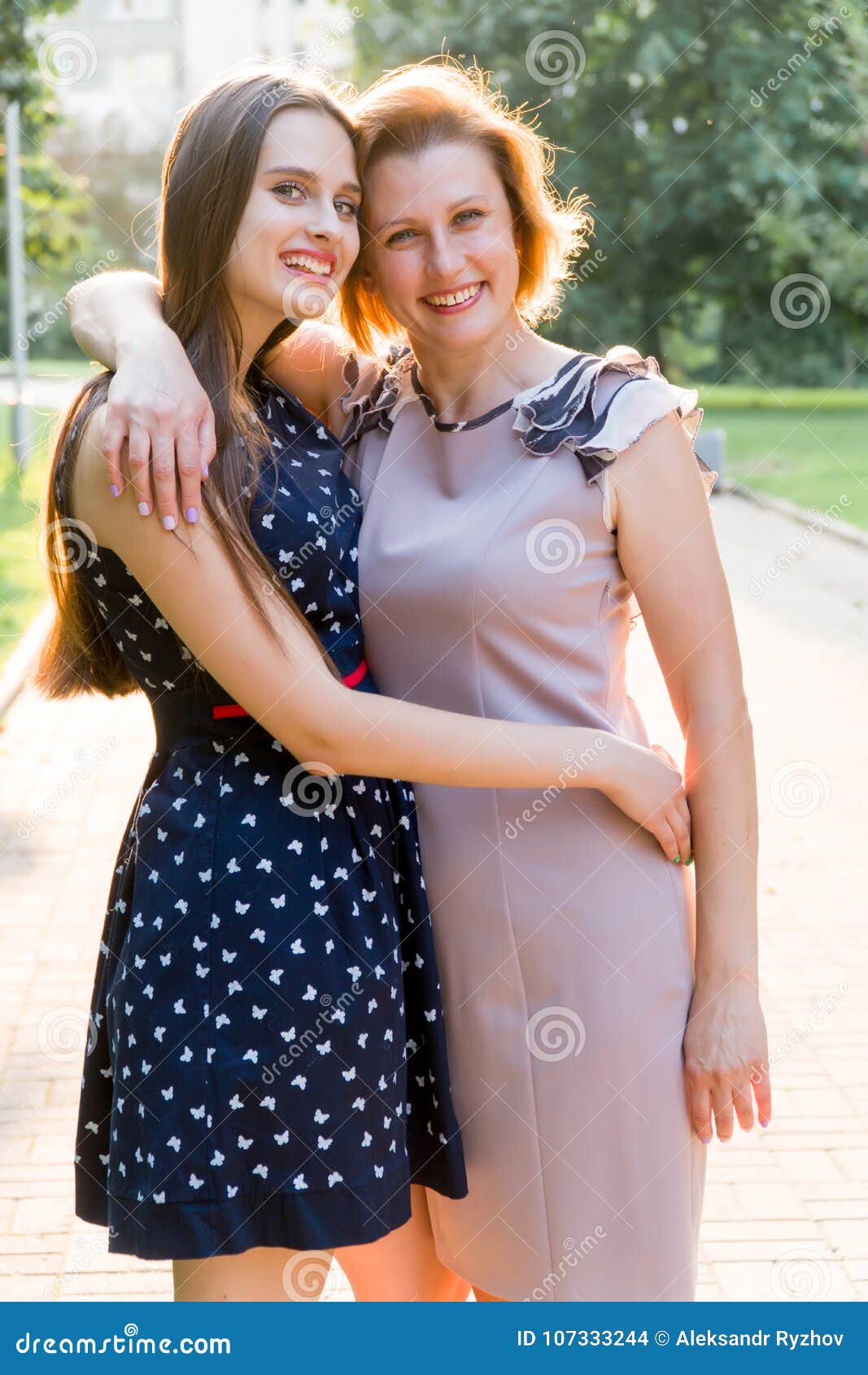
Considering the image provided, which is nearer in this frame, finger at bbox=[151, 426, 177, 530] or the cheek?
finger at bbox=[151, 426, 177, 530]

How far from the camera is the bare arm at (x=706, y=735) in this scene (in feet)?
6.92

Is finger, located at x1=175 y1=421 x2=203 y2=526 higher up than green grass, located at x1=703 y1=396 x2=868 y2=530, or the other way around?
finger, located at x1=175 y1=421 x2=203 y2=526

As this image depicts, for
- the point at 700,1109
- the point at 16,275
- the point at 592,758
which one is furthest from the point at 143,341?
the point at 16,275

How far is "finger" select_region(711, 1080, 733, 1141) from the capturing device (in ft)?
7.07

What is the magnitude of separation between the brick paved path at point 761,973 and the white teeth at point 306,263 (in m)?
2.43

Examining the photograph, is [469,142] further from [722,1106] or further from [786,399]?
[786,399]

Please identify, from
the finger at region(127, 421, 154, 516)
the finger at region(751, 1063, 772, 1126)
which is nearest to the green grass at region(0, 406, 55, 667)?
the finger at region(127, 421, 154, 516)

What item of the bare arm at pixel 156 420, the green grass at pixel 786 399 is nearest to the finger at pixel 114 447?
the bare arm at pixel 156 420

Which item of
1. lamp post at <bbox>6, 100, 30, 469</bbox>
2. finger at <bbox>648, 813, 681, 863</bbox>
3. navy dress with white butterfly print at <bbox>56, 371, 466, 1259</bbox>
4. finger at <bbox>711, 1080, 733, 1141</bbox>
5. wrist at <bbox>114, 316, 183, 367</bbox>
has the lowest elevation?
lamp post at <bbox>6, 100, 30, 469</bbox>

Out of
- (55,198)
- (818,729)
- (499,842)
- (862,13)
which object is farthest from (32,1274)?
(862,13)

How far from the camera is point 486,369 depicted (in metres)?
2.34

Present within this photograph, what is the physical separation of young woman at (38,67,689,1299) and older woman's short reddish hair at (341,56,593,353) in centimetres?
12

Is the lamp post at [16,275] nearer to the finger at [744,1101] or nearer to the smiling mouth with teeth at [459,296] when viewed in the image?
Result: the smiling mouth with teeth at [459,296]

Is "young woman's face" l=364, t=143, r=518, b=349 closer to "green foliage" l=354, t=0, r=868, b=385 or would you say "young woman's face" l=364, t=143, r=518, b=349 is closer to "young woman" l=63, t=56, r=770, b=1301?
"young woman" l=63, t=56, r=770, b=1301
